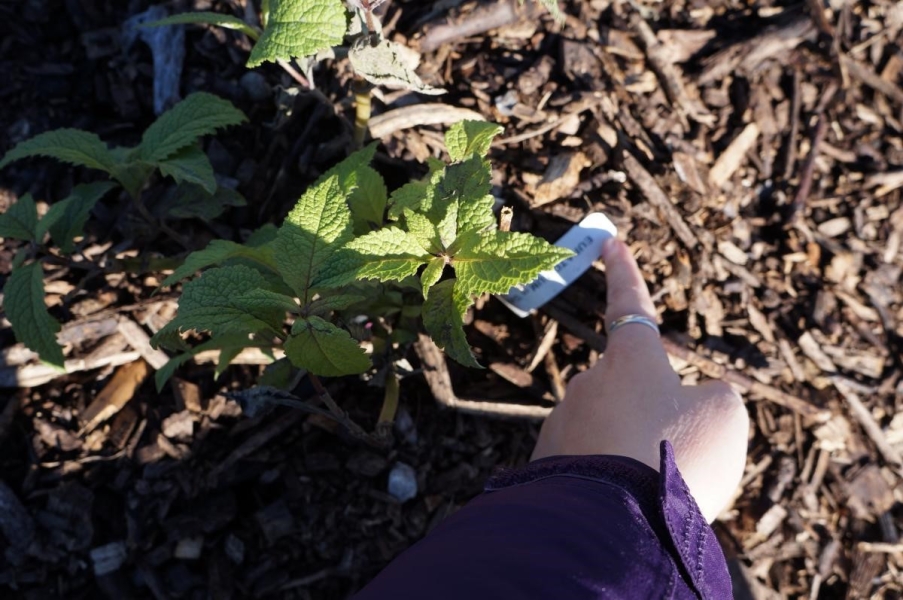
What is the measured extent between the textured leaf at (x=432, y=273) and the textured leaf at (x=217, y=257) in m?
0.34

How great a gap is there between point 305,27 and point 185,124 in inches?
25.4

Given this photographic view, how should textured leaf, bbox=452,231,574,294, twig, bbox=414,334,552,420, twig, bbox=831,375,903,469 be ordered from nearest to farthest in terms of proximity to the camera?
textured leaf, bbox=452,231,574,294
twig, bbox=414,334,552,420
twig, bbox=831,375,903,469

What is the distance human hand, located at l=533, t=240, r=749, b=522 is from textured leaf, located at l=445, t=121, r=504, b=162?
0.76 metres

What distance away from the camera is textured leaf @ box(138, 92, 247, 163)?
6.24ft

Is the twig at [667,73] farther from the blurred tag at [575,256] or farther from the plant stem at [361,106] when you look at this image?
the plant stem at [361,106]

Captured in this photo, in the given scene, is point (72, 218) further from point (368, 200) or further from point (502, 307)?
point (502, 307)

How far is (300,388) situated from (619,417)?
99 centimetres

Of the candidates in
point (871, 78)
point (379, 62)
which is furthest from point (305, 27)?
point (871, 78)

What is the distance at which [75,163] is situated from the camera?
1927 millimetres

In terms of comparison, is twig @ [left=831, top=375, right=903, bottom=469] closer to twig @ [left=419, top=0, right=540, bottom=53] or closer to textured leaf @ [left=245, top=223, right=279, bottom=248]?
twig @ [left=419, top=0, right=540, bottom=53]

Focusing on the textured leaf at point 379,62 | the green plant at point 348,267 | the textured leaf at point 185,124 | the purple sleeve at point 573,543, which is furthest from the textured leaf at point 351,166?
the purple sleeve at point 573,543

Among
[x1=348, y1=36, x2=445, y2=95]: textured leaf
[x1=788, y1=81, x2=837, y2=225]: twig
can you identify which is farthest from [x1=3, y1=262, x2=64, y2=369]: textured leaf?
Result: [x1=788, y1=81, x2=837, y2=225]: twig

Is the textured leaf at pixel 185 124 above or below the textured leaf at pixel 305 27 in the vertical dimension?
below

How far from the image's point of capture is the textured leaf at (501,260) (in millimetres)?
1355
